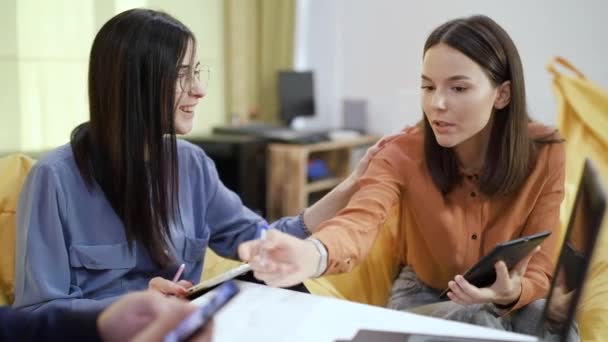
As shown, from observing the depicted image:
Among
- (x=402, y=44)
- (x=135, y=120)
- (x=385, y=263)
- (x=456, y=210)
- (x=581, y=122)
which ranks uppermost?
(x=402, y=44)

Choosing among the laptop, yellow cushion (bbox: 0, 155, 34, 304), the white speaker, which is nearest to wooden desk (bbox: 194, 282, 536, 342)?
the laptop


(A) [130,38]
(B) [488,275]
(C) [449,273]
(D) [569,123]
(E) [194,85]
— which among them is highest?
(A) [130,38]

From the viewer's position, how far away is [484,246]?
1.40 meters

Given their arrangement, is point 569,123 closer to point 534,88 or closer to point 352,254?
point 534,88

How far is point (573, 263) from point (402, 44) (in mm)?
3180

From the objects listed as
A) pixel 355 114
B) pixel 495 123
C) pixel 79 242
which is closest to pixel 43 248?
pixel 79 242

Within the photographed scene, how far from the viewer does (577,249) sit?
0.80 metres

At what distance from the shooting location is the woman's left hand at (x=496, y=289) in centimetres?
111

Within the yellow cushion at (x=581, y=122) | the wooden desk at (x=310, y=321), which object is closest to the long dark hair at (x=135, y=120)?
the wooden desk at (x=310, y=321)

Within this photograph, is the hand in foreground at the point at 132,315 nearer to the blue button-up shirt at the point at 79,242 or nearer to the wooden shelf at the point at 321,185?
the blue button-up shirt at the point at 79,242

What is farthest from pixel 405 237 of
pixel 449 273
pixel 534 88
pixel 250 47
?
pixel 250 47

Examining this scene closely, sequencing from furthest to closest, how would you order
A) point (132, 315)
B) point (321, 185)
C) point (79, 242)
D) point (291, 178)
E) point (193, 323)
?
point (321, 185) → point (291, 178) → point (79, 242) → point (132, 315) → point (193, 323)

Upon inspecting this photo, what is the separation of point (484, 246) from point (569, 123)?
4.61ft

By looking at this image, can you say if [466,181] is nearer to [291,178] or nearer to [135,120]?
[135,120]
